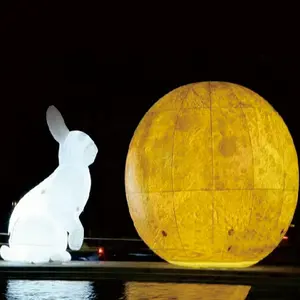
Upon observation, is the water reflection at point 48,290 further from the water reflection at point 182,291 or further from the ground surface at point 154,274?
the ground surface at point 154,274

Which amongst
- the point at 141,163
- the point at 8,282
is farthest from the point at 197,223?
the point at 8,282

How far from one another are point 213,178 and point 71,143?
3.35m

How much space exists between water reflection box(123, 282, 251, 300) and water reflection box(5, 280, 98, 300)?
62cm

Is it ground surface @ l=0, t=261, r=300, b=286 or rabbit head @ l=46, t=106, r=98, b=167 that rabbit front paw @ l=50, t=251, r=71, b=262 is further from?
rabbit head @ l=46, t=106, r=98, b=167

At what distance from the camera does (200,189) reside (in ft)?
44.5

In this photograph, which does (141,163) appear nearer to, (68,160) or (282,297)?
(68,160)

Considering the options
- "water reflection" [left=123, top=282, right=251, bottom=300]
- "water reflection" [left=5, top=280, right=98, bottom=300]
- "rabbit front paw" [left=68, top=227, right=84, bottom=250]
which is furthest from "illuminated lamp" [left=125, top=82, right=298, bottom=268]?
"water reflection" [left=5, top=280, right=98, bottom=300]

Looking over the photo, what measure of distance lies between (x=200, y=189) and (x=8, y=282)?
351 centimetres

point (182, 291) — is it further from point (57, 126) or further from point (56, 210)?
point (57, 126)

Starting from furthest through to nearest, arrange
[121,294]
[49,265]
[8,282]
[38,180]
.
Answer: [38,180], [49,265], [8,282], [121,294]

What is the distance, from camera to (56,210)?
49.8ft

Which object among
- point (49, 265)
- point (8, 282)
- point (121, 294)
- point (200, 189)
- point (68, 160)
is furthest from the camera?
point (68, 160)

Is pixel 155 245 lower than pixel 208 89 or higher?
lower

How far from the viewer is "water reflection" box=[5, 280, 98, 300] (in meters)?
10.7
